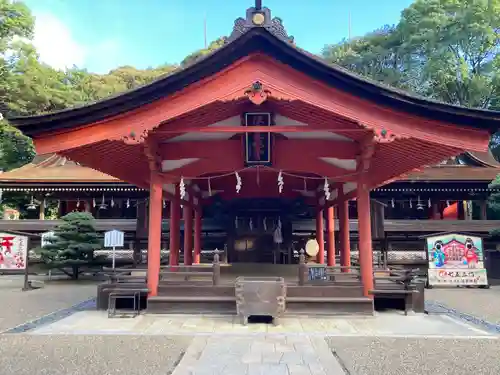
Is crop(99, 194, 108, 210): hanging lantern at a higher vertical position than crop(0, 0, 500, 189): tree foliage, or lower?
lower

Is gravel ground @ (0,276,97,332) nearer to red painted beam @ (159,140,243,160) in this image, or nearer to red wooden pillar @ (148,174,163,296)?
red wooden pillar @ (148,174,163,296)

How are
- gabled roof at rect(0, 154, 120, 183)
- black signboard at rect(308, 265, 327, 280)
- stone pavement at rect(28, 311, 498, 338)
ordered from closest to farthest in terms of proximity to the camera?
stone pavement at rect(28, 311, 498, 338)
black signboard at rect(308, 265, 327, 280)
gabled roof at rect(0, 154, 120, 183)

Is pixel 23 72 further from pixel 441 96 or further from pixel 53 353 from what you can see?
pixel 441 96

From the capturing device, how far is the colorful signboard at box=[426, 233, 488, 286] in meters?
14.7

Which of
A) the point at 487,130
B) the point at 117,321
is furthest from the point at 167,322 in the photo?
the point at 487,130

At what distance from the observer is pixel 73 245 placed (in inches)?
664

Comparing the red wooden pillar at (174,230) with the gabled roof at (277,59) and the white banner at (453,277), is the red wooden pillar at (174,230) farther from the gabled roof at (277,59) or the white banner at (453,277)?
the white banner at (453,277)

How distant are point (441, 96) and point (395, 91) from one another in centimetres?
3178

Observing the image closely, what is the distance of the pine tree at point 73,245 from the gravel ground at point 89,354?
10.8 meters

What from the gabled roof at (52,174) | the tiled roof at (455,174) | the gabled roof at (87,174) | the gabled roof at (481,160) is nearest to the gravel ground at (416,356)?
the tiled roof at (455,174)

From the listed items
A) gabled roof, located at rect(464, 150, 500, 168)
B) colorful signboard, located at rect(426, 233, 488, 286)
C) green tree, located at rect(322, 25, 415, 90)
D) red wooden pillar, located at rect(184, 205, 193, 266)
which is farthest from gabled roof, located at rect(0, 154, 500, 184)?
green tree, located at rect(322, 25, 415, 90)

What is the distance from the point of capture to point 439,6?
3325 cm

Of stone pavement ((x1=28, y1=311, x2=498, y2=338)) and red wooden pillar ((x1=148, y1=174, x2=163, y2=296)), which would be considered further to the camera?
red wooden pillar ((x1=148, y1=174, x2=163, y2=296))

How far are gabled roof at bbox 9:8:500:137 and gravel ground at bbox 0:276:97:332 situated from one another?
→ 176 inches
